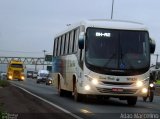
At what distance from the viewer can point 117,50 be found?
24156 millimetres

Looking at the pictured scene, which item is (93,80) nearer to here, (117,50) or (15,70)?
(117,50)

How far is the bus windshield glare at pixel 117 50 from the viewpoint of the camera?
24031 millimetres

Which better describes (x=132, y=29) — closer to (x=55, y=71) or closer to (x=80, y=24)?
(x=80, y=24)

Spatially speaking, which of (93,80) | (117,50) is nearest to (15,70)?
(93,80)

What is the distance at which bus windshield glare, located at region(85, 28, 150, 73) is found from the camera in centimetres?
2403

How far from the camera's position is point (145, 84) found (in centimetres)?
2427

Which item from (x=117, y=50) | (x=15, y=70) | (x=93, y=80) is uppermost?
(x=117, y=50)

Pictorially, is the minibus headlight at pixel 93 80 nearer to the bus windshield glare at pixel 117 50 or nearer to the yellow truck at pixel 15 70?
the bus windshield glare at pixel 117 50

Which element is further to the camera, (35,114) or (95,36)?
(95,36)

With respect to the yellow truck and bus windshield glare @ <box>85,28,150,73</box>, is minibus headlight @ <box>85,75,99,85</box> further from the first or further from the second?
the yellow truck

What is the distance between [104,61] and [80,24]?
284cm

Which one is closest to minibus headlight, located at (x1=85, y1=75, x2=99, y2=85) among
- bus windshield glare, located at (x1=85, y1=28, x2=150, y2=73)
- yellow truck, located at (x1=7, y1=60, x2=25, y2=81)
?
bus windshield glare, located at (x1=85, y1=28, x2=150, y2=73)

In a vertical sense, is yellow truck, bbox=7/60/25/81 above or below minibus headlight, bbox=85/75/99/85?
above

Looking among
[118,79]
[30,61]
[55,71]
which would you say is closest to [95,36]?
[118,79]
